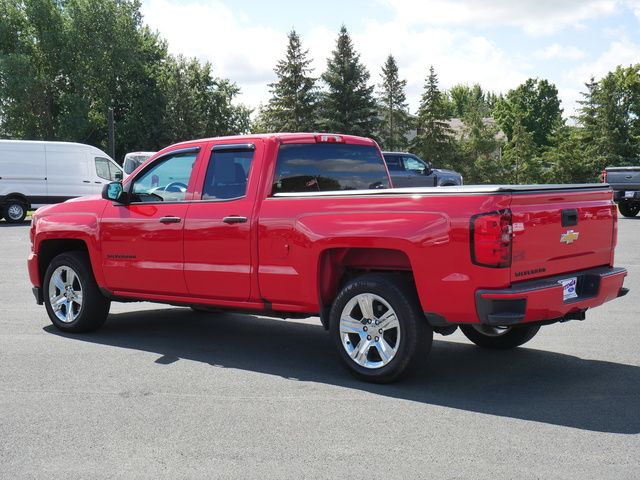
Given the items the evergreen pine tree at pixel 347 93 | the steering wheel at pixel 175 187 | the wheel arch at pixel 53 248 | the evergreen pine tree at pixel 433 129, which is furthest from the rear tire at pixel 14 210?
the evergreen pine tree at pixel 433 129

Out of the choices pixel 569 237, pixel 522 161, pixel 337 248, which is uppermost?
pixel 522 161

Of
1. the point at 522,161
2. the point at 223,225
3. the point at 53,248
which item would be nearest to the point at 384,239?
the point at 223,225

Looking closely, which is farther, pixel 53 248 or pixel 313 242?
pixel 53 248

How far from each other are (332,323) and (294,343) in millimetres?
1501

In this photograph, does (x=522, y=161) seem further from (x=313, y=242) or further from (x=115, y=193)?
(x=313, y=242)

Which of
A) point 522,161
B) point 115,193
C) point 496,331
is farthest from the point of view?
point 522,161

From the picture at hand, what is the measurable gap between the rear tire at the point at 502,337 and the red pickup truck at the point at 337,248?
1 cm

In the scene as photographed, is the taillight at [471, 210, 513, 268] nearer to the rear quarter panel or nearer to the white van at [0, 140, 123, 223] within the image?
the rear quarter panel

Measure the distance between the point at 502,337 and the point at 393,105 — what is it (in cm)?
7085

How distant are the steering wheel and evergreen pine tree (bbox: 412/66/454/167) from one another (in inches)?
2607

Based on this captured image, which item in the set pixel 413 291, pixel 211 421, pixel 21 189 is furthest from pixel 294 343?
pixel 21 189

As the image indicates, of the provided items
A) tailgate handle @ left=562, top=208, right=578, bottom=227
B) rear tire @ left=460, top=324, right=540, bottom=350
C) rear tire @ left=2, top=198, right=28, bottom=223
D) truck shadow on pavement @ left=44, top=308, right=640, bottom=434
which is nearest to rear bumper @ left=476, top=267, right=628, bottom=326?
tailgate handle @ left=562, top=208, right=578, bottom=227

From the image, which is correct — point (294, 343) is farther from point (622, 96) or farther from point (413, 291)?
point (622, 96)

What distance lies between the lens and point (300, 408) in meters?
5.22
